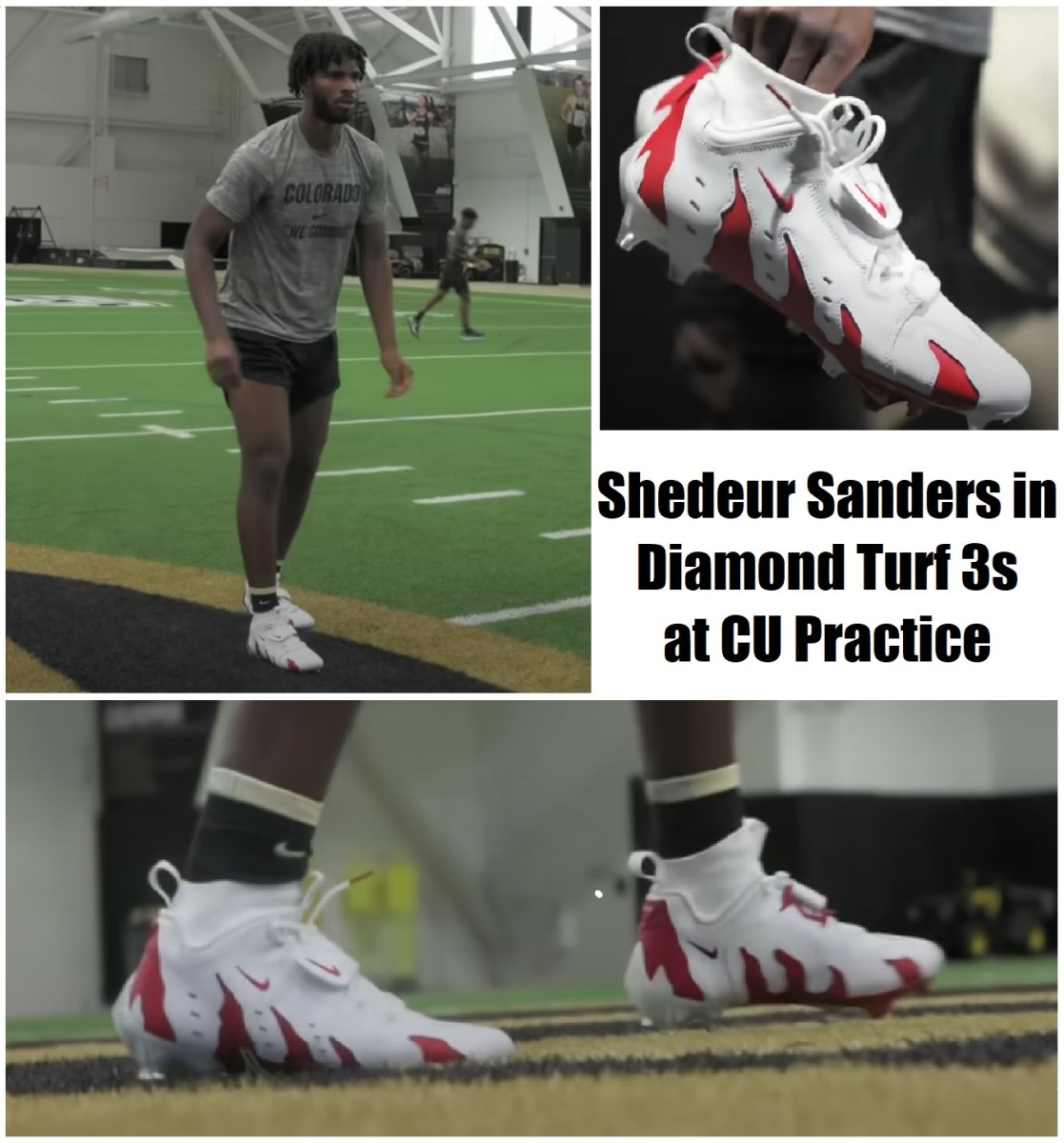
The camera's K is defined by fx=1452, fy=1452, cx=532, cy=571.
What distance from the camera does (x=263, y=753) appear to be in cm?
115

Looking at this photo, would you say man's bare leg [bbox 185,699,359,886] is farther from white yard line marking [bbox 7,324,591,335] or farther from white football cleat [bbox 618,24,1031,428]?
white football cleat [bbox 618,24,1031,428]

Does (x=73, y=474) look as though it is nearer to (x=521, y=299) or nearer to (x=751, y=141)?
(x=521, y=299)

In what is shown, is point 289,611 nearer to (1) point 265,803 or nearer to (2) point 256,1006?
(1) point 265,803

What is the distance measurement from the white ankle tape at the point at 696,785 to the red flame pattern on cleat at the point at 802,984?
5.5 inches

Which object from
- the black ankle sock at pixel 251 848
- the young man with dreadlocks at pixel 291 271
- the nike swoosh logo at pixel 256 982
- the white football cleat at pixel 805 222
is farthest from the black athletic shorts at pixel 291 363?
the nike swoosh logo at pixel 256 982

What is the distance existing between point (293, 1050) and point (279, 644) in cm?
44

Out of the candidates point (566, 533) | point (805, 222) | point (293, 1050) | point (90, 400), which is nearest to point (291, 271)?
point (90, 400)

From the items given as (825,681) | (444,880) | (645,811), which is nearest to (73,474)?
(444,880)

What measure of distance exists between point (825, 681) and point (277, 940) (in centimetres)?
62

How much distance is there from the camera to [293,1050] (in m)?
1.08

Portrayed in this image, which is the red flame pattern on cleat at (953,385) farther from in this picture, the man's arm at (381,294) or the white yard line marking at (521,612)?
the man's arm at (381,294)

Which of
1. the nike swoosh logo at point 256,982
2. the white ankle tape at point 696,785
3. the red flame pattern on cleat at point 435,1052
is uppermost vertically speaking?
the white ankle tape at point 696,785

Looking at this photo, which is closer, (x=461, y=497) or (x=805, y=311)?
(x=805, y=311)

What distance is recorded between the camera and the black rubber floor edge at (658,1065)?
1079mm
